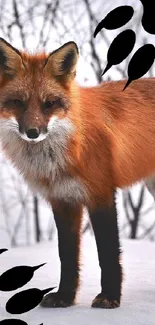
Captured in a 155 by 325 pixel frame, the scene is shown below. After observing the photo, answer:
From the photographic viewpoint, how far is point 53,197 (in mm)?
3000

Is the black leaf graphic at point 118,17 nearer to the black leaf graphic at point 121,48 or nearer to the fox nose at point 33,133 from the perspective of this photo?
the black leaf graphic at point 121,48

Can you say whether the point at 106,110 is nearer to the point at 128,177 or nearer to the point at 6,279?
the point at 128,177

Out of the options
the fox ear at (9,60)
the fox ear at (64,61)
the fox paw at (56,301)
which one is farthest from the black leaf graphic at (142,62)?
the fox paw at (56,301)

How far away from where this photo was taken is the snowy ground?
273 centimetres

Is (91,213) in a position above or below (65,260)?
above

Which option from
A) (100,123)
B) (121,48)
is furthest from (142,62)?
(100,123)

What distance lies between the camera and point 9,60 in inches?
106

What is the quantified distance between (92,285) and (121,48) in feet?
10.8

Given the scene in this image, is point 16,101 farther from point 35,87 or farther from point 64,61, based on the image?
point 64,61

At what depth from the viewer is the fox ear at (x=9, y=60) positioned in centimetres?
263

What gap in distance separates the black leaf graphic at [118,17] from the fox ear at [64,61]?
67.1 inches

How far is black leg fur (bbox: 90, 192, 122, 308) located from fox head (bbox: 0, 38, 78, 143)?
2.28 feet

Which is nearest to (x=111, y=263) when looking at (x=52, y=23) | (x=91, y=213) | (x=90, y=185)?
(x=91, y=213)

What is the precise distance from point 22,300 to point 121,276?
6.51ft
